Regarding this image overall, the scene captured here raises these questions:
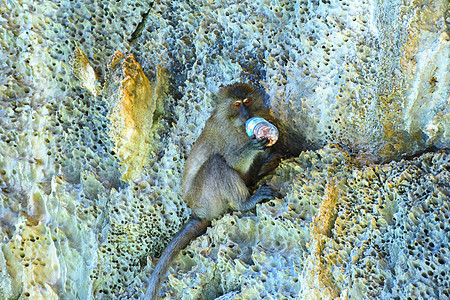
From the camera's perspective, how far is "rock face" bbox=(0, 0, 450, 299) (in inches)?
82.7

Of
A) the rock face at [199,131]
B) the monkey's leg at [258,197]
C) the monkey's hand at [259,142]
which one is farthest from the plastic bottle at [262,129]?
the monkey's leg at [258,197]

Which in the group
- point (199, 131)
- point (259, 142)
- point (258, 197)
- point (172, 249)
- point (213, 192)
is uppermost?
point (259, 142)

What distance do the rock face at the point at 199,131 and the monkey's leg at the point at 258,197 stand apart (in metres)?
0.08

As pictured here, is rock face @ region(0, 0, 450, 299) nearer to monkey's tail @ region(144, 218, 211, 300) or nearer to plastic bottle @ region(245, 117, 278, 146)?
monkey's tail @ region(144, 218, 211, 300)

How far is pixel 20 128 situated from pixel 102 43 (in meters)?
0.85

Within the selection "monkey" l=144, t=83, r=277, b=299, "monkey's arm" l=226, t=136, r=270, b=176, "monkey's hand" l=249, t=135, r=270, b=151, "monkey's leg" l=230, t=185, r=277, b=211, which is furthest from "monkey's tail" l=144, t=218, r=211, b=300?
"monkey's hand" l=249, t=135, r=270, b=151

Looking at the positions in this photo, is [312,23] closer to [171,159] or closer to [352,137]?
[352,137]

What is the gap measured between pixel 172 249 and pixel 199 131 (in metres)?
0.83

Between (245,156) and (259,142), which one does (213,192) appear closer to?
(245,156)

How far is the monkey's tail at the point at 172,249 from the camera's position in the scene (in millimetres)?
2490

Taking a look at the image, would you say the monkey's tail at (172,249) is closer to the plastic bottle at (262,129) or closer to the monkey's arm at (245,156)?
the monkey's arm at (245,156)

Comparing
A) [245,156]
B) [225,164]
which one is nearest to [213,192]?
[225,164]

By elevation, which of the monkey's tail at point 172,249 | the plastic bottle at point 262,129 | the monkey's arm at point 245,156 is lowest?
the monkey's tail at point 172,249

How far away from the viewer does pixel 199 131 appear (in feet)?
9.61
